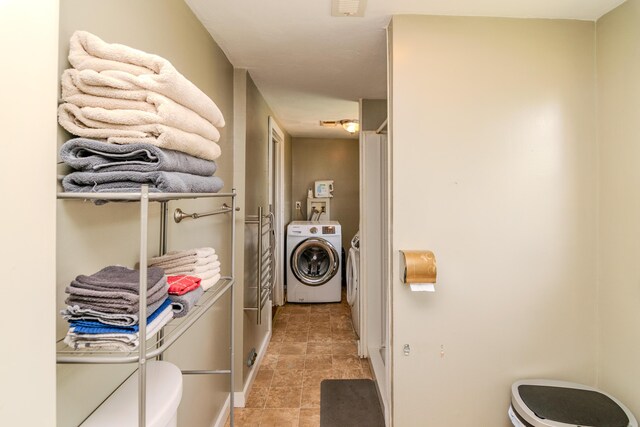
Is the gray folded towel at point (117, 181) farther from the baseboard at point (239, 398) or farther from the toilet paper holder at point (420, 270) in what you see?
the baseboard at point (239, 398)

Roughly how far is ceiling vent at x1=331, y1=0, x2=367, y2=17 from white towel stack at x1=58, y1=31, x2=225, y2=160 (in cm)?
98

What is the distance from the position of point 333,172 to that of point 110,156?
14.0 feet

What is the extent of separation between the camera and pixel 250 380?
2340 millimetres

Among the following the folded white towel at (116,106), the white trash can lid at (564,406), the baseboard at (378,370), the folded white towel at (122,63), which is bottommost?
the baseboard at (378,370)

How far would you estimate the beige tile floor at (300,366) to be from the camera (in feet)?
6.84

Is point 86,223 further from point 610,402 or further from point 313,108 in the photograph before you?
point 313,108

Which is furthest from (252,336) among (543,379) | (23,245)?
(23,245)

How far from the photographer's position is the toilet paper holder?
1.42 metres

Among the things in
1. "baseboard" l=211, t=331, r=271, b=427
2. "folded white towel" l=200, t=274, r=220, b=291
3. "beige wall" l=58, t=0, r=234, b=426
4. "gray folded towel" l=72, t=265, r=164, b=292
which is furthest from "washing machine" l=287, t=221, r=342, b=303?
"gray folded towel" l=72, t=265, r=164, b=292

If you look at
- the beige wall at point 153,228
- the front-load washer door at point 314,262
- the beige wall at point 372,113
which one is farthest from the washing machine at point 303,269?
the beige wall at point 153,228

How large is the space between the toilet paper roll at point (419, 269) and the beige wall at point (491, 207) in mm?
106

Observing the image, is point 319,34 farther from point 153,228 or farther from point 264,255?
point 264,255

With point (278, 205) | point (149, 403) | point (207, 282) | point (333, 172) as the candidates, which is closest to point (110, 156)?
point (207, 282)

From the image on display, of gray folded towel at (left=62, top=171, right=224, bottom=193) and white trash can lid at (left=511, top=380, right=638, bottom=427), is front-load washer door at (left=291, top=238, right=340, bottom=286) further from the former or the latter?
gray folded towel at (left=62, top=171, right=224, bottom=193)
